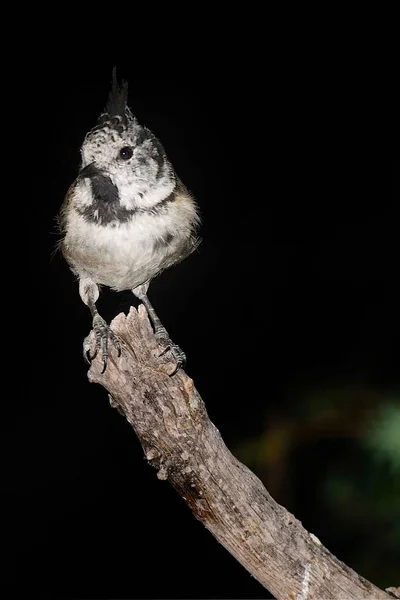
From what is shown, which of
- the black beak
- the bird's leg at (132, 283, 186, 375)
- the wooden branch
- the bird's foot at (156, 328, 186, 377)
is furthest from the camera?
the black beak

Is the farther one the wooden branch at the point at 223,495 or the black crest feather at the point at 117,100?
the black crest feather at the point at 117,100

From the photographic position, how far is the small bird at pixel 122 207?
8.84 feet

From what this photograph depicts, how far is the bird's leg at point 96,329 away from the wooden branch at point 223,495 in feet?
0.60

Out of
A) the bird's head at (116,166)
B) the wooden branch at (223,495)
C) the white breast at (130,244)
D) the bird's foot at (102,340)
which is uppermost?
the bird's head at (116,166)

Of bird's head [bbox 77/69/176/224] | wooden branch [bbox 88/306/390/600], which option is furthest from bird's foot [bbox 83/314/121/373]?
bird's head [bbox 77/69/176/224]

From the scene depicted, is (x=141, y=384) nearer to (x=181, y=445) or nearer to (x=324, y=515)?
(x=181, y=445)

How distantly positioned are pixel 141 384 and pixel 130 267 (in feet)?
2.28

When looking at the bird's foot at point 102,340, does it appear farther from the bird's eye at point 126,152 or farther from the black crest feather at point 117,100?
the black crest feather at point 117,100

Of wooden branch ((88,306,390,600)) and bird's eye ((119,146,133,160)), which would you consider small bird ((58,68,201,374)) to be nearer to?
bird's eye ((119,146,133,160))

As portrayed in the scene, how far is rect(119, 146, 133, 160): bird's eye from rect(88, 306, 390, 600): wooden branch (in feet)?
2.82

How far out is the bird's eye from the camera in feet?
8.89

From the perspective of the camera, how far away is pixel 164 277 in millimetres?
4094

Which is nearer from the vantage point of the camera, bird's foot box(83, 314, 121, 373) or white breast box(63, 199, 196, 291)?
bird's foot box(83, 314, 121, 373)

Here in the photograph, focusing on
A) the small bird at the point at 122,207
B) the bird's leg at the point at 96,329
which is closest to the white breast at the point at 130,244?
the small bird at the point at 122,207
